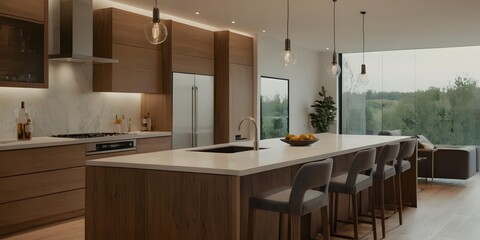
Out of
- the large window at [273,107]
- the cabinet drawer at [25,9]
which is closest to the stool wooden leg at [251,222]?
the cabinet drawer at [25,9]

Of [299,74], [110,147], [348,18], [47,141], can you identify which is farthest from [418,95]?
[47,141]

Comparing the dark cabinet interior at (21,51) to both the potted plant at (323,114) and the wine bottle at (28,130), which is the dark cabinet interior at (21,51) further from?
the potted plant at (323,114)

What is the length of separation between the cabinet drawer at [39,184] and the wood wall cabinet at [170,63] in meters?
1.80

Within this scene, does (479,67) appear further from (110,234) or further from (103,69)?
(110,234)

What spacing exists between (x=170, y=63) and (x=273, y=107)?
10.5 feet

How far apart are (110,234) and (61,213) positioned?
7.04 ft

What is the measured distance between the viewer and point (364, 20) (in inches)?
296

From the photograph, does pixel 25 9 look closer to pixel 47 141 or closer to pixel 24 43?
pixel 24 43

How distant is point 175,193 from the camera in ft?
10.4

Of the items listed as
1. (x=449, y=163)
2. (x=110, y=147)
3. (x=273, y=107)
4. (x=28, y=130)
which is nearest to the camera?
(x=28, y=130)

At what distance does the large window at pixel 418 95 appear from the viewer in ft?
35.1

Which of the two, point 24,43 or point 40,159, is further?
point 24,43

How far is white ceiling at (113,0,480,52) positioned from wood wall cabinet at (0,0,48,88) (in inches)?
53.8

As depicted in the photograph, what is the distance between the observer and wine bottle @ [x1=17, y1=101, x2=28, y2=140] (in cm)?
527
